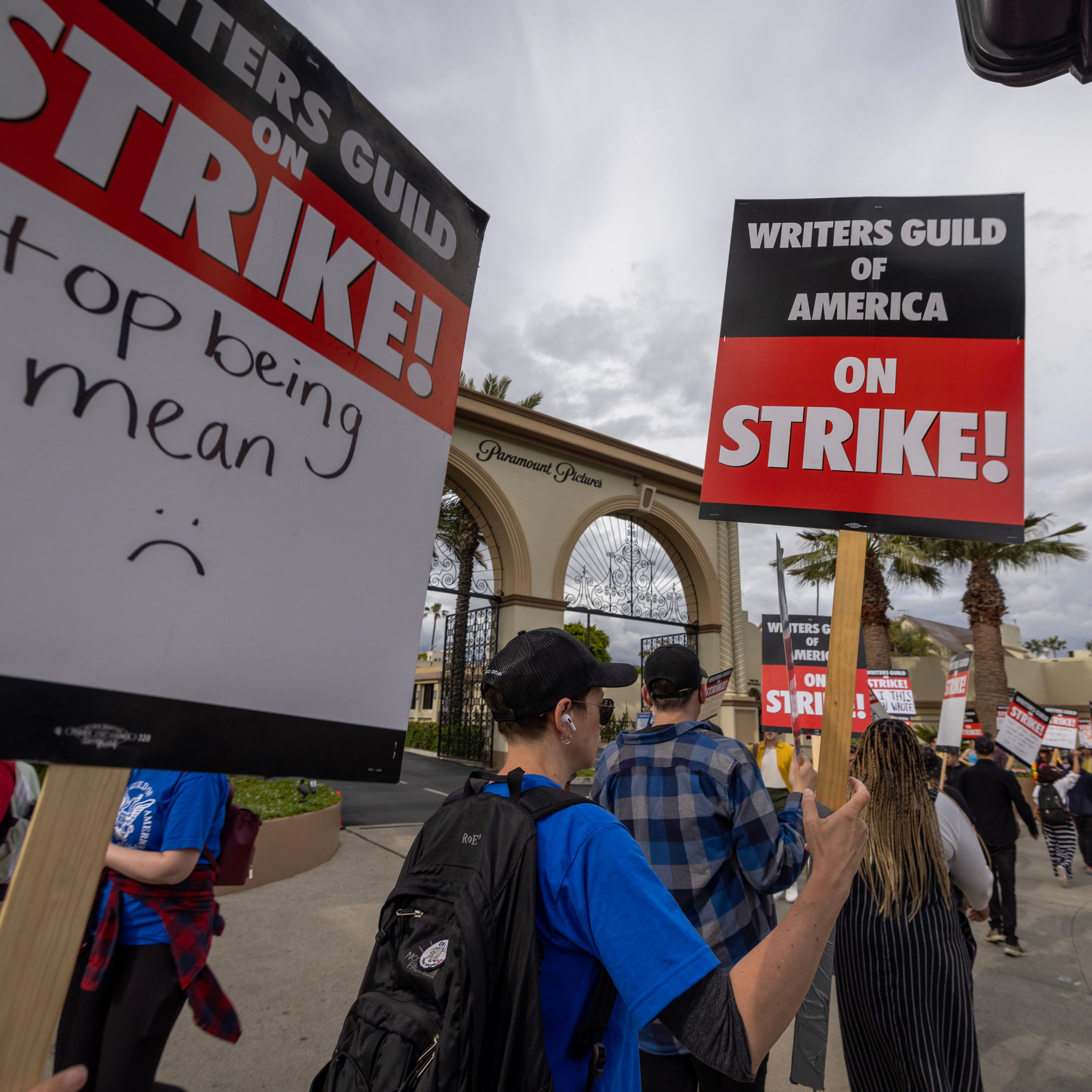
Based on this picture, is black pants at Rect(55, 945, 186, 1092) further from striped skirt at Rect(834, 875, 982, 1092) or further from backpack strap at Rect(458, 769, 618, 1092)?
striped skirt at Rect(834, 875, 982, 1092)

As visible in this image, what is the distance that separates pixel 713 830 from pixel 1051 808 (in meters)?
9.21

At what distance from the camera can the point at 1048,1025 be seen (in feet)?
14.9

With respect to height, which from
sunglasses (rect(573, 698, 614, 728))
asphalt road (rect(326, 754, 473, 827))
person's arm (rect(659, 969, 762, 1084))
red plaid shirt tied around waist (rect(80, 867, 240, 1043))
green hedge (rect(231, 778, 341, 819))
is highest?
sunglasses (rect(573, 698, 614, 728))

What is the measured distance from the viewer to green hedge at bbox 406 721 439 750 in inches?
1085

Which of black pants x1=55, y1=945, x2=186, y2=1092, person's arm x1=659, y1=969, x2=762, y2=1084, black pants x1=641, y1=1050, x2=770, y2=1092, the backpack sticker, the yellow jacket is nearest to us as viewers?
person's arm x1=659, y1=969, x2=762, y2=1084

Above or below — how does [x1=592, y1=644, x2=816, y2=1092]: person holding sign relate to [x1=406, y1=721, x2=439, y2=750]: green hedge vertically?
above

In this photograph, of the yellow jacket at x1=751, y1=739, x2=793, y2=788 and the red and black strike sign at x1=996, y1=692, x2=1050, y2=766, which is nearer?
the yellow jacket at x1=751, y1=739, x2=793, y2=788

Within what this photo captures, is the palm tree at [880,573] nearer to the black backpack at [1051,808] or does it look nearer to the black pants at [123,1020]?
the black backpack at [1051,808]

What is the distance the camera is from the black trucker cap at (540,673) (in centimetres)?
158

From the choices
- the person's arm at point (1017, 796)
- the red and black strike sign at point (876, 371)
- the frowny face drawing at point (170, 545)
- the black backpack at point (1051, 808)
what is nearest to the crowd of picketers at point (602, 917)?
the frowny face drawing at point (170, 545)

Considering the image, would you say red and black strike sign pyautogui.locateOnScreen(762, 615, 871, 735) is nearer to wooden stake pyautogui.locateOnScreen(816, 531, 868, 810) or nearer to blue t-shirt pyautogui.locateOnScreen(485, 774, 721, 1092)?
wooden stake pyautogui.locateOnScreen(816, 531, 868, 810)

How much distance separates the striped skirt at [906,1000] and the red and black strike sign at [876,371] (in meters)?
1.41

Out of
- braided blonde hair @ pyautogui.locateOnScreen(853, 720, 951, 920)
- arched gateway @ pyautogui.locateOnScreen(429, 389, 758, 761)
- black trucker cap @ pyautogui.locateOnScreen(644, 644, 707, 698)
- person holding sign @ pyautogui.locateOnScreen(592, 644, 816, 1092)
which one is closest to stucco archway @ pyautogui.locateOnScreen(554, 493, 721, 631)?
arched gateway @ pyautogui.locateOnScreen(429, 389, 758, 761)

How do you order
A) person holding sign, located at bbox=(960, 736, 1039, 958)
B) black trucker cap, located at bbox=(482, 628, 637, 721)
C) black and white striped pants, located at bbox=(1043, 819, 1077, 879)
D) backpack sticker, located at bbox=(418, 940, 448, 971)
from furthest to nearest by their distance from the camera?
black and white striped pants, located at bbox=(1043, 819, 1077, 879) < person holding sign, located at bbox=(960, 736, 1039, 958) < black trucker cap, located at bbox=(482, 628, 637, 721) < backpack sticker, located at bbox=(418, 940, 448, 971)
